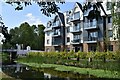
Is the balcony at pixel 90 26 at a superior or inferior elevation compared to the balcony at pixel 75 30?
superior

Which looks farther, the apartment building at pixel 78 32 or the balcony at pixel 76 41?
the balcony at pixel 76 41

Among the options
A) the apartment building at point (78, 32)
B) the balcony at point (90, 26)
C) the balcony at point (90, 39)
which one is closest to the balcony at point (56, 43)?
the apartment building at point (78, 32)

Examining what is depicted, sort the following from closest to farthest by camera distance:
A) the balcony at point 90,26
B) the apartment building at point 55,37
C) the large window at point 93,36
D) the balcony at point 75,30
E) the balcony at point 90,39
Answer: the balcony at point 90,26, the balcony at point 90,39, the large window at point 93,36, the balcony at point 75,30, the apartment building at point 55,37

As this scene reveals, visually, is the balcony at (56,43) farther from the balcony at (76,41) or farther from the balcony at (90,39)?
the balcony at (90,39)

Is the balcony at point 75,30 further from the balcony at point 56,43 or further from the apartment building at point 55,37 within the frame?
the balcony at point 56,43

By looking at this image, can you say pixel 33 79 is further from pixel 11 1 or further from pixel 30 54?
pixel 30 54

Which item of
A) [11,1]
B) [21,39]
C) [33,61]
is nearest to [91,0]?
[11,1]

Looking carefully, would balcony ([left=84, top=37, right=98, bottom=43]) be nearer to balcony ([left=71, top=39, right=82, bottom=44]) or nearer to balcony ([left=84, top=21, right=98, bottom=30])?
balcony ([left=71, top=39, right=82, bottom=44])

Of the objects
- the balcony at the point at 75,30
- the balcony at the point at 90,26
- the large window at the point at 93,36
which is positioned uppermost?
the balcony at the point at 90,26

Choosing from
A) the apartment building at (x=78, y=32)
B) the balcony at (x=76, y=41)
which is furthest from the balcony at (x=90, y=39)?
the balcony at (x=76, y=41)

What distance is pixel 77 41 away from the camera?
90.3 feet

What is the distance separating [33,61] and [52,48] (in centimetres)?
785

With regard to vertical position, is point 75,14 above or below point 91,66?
above

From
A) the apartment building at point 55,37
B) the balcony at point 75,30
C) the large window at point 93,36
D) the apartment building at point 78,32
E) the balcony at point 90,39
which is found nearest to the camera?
the apartment building at point 78,32
